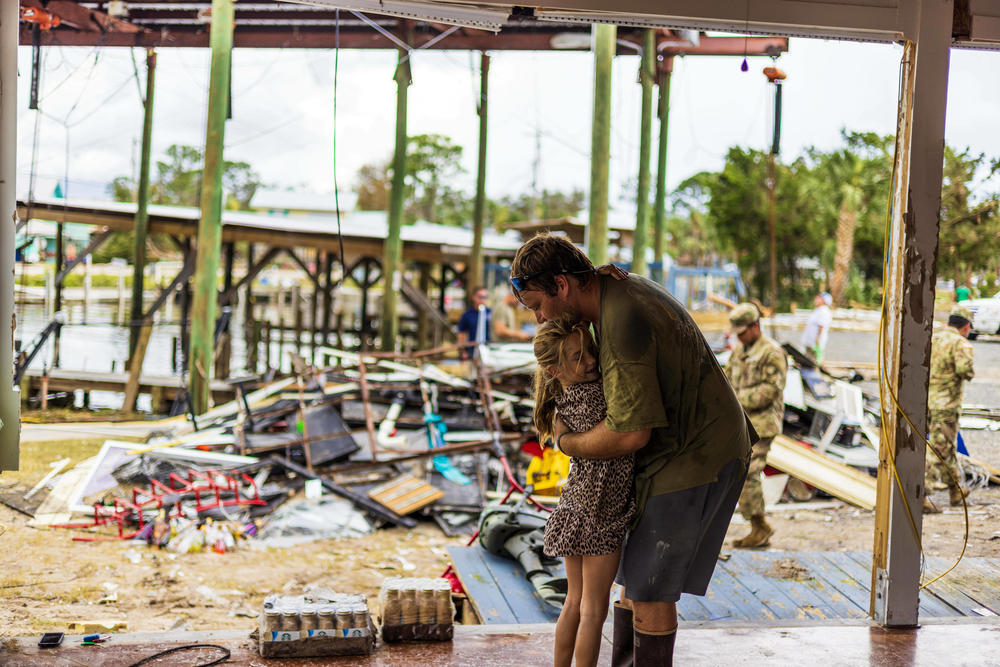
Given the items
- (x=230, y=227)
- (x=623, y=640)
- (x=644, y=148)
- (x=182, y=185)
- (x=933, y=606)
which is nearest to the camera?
(x=623, y=640)

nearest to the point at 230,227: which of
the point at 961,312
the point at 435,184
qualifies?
the point at 961,312

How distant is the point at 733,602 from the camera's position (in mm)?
4613

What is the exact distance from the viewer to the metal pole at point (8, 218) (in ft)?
11.1

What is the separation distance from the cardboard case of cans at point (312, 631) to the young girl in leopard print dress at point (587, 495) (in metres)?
1.10

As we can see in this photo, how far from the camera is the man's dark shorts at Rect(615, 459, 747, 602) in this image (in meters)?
2.86

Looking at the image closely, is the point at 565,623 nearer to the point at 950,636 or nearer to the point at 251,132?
the point at 950,636

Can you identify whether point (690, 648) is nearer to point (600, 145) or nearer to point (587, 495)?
point (587, 495)

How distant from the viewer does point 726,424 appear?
2906mm

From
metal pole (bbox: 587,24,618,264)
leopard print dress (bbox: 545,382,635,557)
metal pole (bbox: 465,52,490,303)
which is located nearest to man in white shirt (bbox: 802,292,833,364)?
metal pole (bbox: 465,52,490,303)

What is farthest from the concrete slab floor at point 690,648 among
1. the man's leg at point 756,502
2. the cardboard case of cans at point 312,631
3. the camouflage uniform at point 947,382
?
the camouflage uniform at point 947,382

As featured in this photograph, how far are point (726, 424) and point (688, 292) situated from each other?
34686 mm

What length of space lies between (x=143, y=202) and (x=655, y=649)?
17.1 m

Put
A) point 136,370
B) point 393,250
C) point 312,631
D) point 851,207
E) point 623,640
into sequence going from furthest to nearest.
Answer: point 851,207, point 393,250, point 136,370, point 312,631, point 623,640

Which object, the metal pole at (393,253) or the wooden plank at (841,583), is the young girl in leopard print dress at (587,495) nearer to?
the wooden plank at (841,583)
